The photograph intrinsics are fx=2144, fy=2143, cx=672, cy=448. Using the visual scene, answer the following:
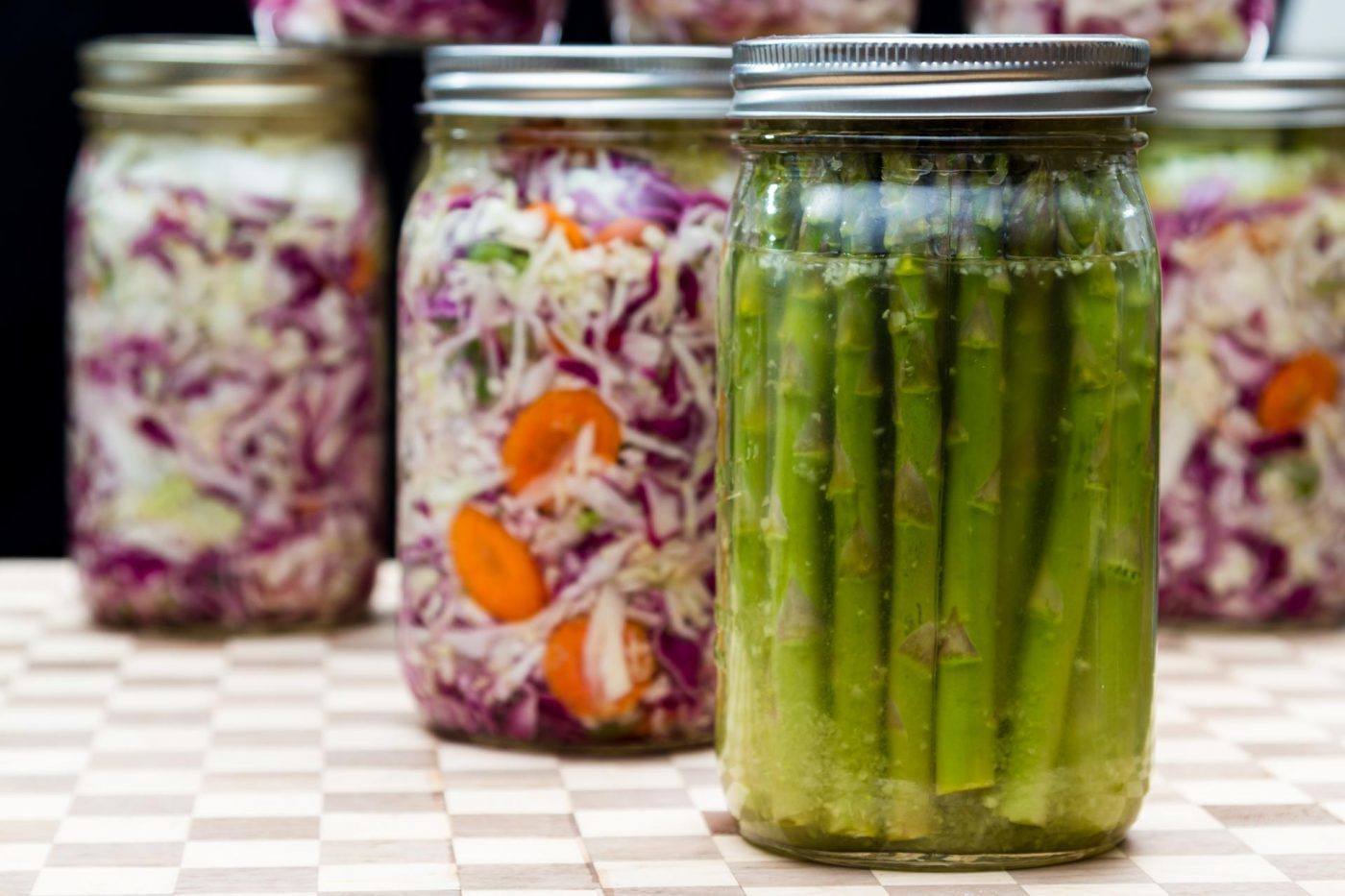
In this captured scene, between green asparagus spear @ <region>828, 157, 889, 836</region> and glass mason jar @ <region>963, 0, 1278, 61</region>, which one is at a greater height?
glass mason jar @ <region>963, 0, 1278, 61</region>

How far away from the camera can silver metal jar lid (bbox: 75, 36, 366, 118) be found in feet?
4.58

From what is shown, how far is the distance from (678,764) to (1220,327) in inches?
20.1

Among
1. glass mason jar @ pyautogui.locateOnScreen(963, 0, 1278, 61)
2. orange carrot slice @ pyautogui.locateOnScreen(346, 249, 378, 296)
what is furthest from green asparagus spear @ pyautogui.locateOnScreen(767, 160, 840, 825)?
orange carrot slice @ pyautogui.locateOnScreen(346, 249, 378, 296)

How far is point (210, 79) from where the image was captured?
55.1 inches

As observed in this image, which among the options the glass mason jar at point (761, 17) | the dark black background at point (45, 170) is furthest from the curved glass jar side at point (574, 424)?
the dark black background at point (45, 170)

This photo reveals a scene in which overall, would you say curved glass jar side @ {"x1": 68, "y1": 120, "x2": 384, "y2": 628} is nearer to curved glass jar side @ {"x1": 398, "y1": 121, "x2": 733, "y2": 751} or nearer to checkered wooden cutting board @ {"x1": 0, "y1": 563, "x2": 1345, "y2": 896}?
checkered wooden cutting board @ {"x1": 0, "y1": 563, "x2": 1345, "y2": 896}

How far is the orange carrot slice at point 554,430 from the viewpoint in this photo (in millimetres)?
1108

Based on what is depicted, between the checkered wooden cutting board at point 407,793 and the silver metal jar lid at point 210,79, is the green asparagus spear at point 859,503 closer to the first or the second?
the checkered wooden cutting board at point 407,793

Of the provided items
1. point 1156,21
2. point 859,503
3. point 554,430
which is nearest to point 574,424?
point 554,430

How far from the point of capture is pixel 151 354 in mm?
1397

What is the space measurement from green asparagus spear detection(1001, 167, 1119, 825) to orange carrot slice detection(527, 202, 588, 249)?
0.93 feet

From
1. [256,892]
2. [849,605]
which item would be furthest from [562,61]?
[256,892]

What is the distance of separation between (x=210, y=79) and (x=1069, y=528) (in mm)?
728

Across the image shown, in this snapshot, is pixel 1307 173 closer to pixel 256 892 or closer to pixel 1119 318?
pixel 1119 318
